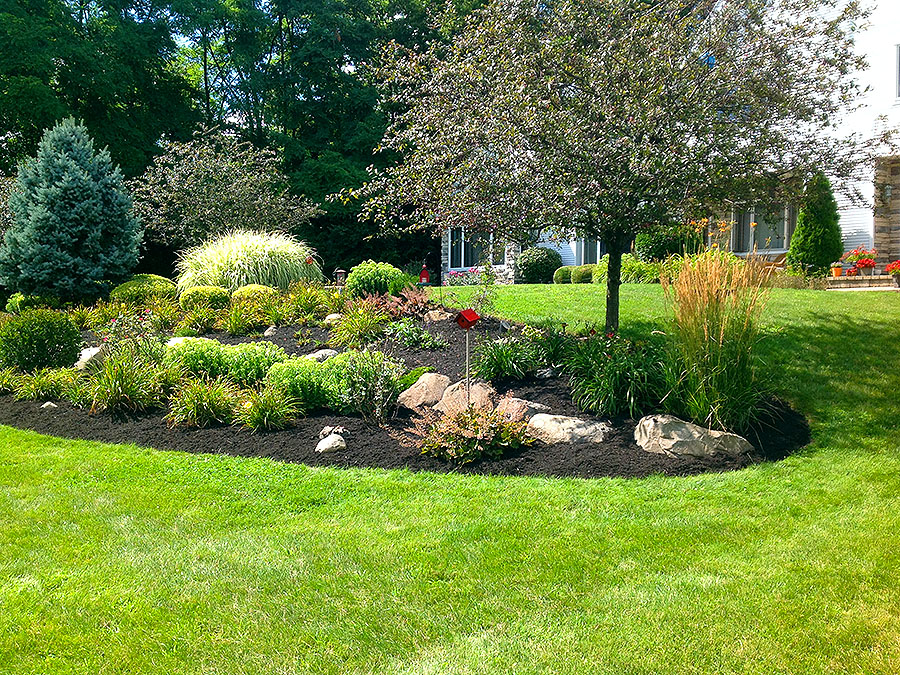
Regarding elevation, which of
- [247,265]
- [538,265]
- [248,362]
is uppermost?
[247,265]

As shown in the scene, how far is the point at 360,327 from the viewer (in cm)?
873

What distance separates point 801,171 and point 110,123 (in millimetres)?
20621

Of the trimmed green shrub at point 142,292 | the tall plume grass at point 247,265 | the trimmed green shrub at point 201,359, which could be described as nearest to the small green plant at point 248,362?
the trimmed green shrub at point 201,359

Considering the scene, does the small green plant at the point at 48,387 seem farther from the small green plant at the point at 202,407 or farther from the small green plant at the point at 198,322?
→ the small green plant at the point at 198,322

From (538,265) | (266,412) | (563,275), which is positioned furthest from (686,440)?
(538,265)

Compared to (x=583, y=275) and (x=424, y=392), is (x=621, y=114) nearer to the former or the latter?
(x=424, y=392)

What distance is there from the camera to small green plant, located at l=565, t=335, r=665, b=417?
5.85 meters

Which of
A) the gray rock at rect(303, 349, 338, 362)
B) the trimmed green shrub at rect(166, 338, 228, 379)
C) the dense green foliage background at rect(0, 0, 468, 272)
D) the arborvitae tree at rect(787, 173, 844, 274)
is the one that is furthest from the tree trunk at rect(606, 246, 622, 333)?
the dense green foliage background at rect(0, 0, 468, 272)

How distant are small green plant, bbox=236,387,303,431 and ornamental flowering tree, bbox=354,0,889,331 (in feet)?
8.88

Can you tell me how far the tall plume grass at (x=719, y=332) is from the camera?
5.29 m

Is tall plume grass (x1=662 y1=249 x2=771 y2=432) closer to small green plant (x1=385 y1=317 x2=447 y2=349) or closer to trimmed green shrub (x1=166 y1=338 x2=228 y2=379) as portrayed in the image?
small green plant (x1=385 y1=317 x2=447 y2=349)

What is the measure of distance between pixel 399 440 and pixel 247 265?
26.4 ft

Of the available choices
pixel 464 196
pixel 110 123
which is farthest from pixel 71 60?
pixel 464 196

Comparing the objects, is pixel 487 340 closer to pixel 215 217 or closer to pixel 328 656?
pixel 328 656
